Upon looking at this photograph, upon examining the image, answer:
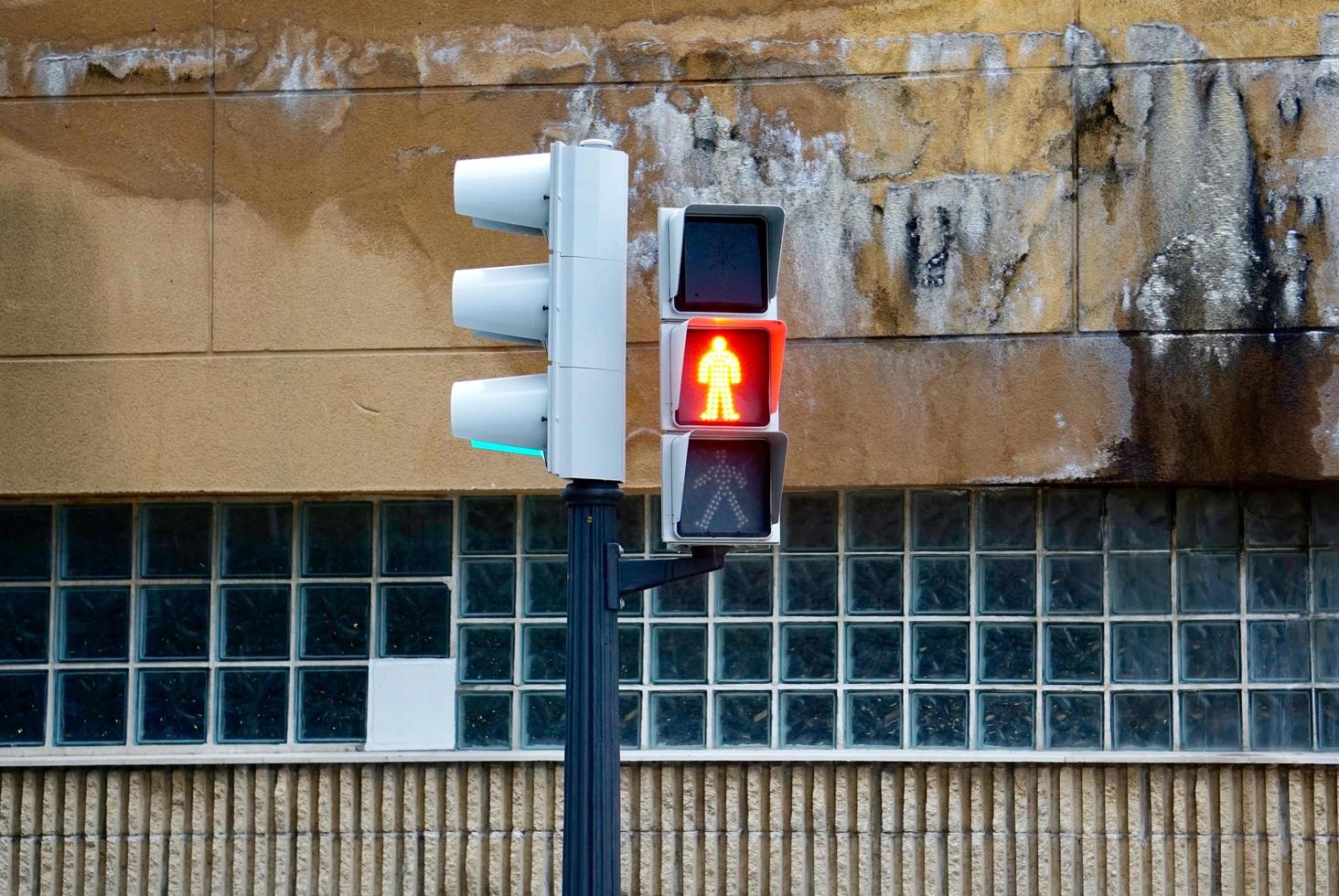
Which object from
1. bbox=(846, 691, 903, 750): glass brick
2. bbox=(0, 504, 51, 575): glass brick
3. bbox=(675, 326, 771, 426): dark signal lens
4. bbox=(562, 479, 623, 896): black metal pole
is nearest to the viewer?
bbox=(675, 326, 771, 426): dark signal lens

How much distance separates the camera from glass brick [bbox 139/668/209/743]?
7.92 meters

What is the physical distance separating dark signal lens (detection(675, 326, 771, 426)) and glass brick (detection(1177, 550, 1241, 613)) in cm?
386

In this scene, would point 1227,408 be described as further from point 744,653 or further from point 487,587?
point 487,587

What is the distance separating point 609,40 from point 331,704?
11.7 ft

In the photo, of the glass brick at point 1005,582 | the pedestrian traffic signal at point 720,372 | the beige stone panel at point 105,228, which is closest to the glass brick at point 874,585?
the glass brick at point 1005,582

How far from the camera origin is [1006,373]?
299 inches

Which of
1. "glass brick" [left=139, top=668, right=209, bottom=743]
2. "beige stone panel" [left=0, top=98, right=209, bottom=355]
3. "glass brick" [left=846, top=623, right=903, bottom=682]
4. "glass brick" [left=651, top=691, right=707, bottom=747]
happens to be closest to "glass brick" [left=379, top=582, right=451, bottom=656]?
"glass brick" [left=139, top=668, right=209, bottom=743]

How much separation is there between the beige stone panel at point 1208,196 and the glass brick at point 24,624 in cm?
539

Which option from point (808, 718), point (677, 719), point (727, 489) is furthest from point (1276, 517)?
point (727, 489)

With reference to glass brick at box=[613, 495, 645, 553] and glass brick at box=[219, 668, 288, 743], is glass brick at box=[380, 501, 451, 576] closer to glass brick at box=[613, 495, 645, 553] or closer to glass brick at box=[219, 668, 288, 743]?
glass brick at box=[613, 495, 645, 553]

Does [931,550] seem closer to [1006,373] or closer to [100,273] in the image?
[1006,373]

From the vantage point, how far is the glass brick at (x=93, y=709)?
7.95m

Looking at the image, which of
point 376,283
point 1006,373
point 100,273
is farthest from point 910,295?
point 100,273

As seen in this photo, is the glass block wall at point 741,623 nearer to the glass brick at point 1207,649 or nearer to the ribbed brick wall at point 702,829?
the glass brick at point 1207,649
